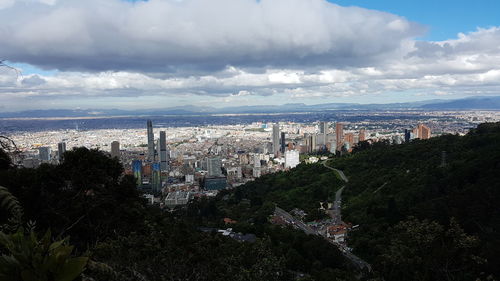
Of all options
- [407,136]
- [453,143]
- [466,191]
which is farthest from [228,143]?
[466,191]

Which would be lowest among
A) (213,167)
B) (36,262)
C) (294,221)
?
(213,167)

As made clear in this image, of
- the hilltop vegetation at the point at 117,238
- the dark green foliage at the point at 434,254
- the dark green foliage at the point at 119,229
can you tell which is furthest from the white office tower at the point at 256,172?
the dark green foliage at the point at 434,254

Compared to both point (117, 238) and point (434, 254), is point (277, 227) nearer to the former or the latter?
point (117, 238)

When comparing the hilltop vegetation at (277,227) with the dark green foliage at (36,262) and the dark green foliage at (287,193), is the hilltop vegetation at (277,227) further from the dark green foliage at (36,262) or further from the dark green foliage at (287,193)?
the dark green foliage at (287,193)

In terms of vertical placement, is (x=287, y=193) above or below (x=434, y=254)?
below

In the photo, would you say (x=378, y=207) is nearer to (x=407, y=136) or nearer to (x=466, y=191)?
(x=466, y=191)

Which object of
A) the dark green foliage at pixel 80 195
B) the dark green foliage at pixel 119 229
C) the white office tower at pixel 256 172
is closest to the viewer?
the dark green foliage at pixel 119 229

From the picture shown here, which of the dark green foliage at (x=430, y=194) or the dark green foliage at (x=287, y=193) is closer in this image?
the dark green foliage at (x=430, y=194)

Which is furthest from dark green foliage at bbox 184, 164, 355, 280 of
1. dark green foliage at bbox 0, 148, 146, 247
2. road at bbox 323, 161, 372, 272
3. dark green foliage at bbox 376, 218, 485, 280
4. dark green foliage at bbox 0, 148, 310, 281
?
dark green foliage at bbox 376, 218, 485, 280

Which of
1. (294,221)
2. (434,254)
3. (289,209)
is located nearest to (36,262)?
(434,254)
